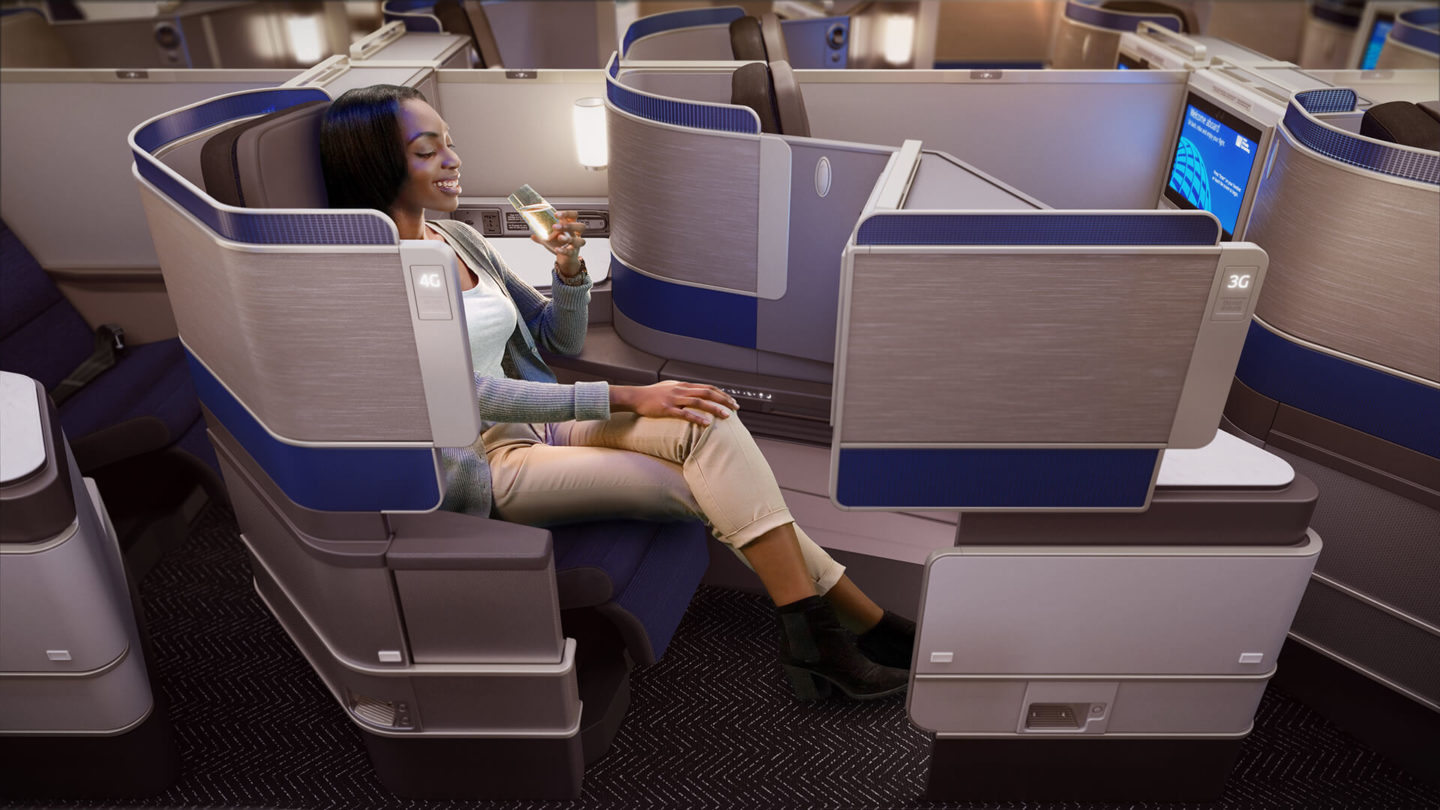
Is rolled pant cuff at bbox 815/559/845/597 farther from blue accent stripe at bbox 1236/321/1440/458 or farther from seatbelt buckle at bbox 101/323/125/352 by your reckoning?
seatbelt buckle at bbox 101/323/125/352

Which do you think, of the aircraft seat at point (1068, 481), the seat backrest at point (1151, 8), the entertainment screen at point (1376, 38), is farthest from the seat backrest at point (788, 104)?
the entertainment screen at point (1376, 38)

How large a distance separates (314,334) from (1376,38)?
19.3 feet

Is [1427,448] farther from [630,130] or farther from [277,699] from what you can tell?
[277,699]

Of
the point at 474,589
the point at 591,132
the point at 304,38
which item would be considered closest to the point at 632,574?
the point at 474,589

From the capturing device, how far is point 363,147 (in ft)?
5.62

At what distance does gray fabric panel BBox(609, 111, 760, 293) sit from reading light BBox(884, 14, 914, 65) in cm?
247

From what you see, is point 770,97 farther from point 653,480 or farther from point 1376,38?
point 1376,38

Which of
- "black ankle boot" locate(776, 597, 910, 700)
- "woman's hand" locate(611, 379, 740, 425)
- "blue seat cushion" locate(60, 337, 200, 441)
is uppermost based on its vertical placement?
"woman's hand" locate(611, 379, 740, 425)

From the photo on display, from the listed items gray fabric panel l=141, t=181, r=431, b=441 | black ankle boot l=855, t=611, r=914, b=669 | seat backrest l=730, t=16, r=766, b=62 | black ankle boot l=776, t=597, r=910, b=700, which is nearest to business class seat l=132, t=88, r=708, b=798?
gray fabric panel l=141, t=181, r=431, b=441

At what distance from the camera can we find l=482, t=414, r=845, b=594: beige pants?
1817mm

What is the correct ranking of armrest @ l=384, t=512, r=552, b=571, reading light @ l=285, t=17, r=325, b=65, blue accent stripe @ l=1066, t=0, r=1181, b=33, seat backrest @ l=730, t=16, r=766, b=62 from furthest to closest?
reading light @ l=285, t=17, r=325, b=65
blue accent stripe @ l=1066, t=0, r=1181, b=33
seat backrest @ l=730, t=16, r=766, b=62
armrest @ l=384, t=512, r=552, b=571

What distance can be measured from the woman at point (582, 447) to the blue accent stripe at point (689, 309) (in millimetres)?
187

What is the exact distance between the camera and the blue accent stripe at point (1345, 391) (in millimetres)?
1688

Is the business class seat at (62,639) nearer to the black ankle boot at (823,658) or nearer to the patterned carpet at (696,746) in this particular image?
the patterned carpet at (696,746)
